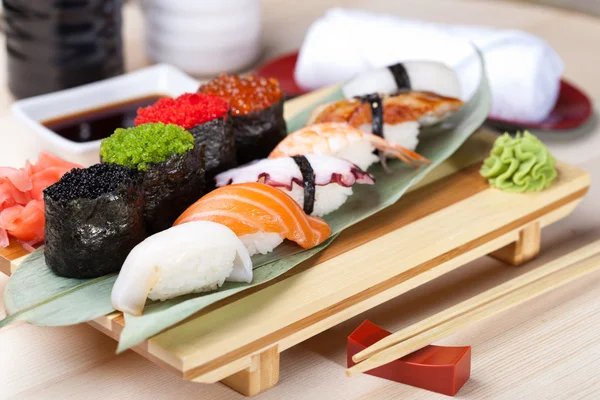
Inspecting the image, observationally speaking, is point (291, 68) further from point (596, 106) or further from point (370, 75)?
point (596, 106)

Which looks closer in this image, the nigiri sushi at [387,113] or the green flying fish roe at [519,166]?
the green flying fish roe at [519,166]

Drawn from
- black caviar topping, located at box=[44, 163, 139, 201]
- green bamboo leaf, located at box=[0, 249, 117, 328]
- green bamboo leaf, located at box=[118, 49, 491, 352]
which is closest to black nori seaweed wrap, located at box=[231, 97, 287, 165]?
green bamboo leaf, located at box=[118, 49, 491, 352]

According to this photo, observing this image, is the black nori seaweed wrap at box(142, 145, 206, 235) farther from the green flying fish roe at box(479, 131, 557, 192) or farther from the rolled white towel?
the rolled white towel

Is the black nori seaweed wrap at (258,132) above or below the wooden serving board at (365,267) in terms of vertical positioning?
above

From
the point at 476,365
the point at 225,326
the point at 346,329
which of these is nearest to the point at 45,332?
the point at 225,326

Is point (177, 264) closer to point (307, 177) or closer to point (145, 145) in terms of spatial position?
point (145, 145)

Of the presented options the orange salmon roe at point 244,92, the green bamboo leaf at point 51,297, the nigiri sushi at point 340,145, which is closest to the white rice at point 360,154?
the nigiri sushi at point 340,145

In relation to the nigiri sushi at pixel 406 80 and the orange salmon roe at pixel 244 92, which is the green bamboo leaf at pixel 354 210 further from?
the orange salmon roe at pixel 244 92
